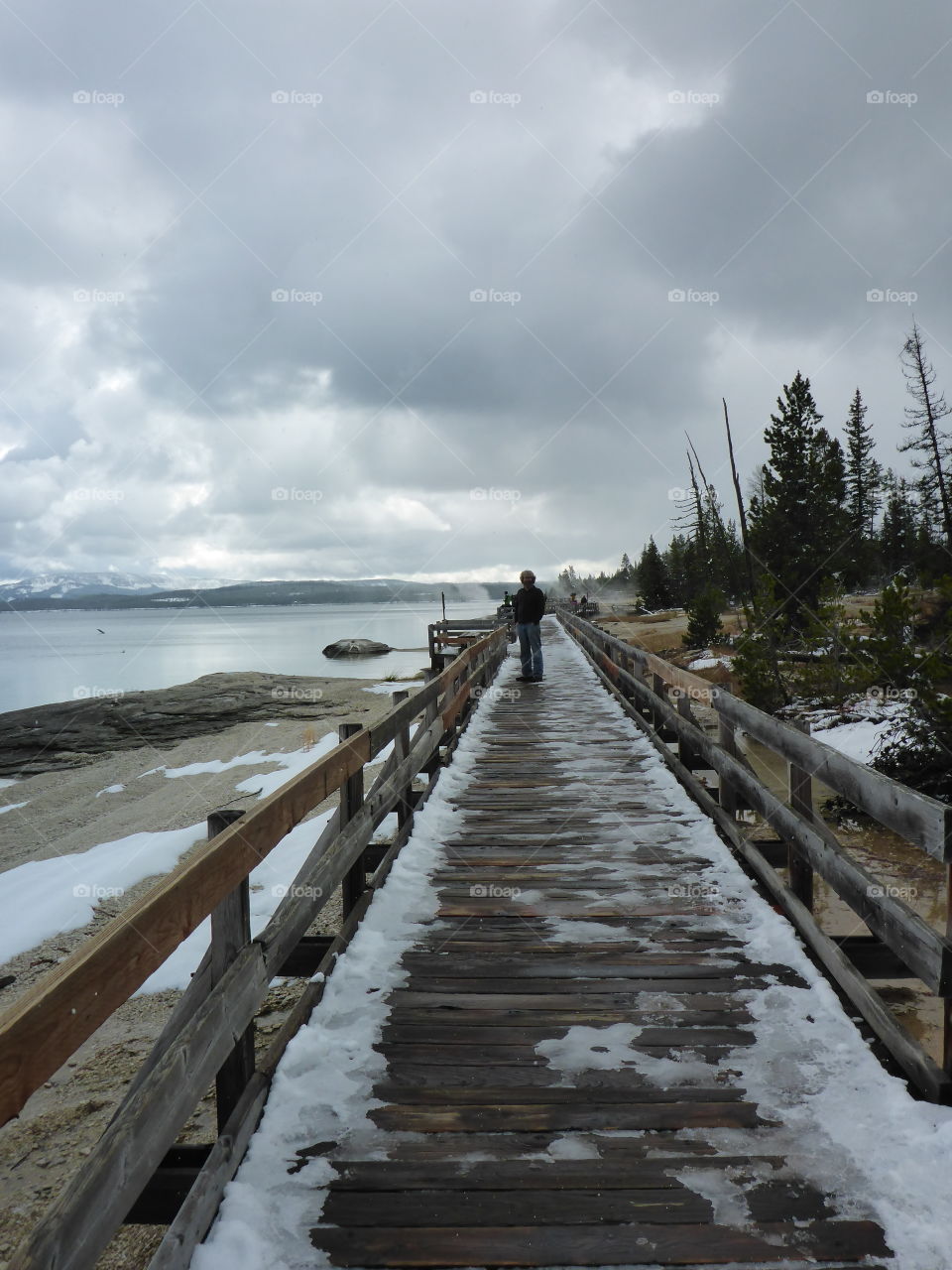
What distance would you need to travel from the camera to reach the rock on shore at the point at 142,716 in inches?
1016

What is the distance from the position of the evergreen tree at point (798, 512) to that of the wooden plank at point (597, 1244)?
129ft

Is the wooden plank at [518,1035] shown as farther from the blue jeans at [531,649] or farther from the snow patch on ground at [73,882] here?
the blue jeans at [531,649]

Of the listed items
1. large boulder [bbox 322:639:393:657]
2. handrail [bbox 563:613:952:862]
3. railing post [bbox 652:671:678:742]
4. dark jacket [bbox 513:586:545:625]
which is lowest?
large boulder [bbox 322:639:393:657]

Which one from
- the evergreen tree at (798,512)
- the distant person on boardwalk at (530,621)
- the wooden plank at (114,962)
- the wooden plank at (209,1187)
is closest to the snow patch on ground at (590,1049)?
the wooden plank at (209,1187)

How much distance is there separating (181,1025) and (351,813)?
1.93 m

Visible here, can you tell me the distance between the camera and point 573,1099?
2.94 m

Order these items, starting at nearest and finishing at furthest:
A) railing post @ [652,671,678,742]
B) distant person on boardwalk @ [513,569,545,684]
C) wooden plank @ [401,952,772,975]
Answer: wooden plank @ [401,952,772,975] → railing post @ [652,671,678,742] → distant person on boardwalk @ [513,569,545,684]

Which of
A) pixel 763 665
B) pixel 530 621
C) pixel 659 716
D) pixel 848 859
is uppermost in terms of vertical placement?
pixel 530 621

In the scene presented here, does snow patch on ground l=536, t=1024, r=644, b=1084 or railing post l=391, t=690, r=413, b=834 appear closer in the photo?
snow patch on ground l=536, t=1024, r=644, b=1084

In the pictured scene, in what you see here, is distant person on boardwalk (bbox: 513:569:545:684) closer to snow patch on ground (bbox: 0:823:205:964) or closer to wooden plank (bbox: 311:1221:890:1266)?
snow patch on ground (bbox: 0:823:205:964)

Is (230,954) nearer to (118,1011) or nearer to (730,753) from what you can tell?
(730,753)

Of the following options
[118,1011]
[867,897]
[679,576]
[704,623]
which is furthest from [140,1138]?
[679,576]

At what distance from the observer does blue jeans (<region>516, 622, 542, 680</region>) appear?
15655 millimetres

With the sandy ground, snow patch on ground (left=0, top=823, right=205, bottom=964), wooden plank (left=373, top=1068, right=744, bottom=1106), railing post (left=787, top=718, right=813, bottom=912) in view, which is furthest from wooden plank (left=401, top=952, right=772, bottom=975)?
snow patch on ground (left=0, top=823, right=205, bottom=964)
